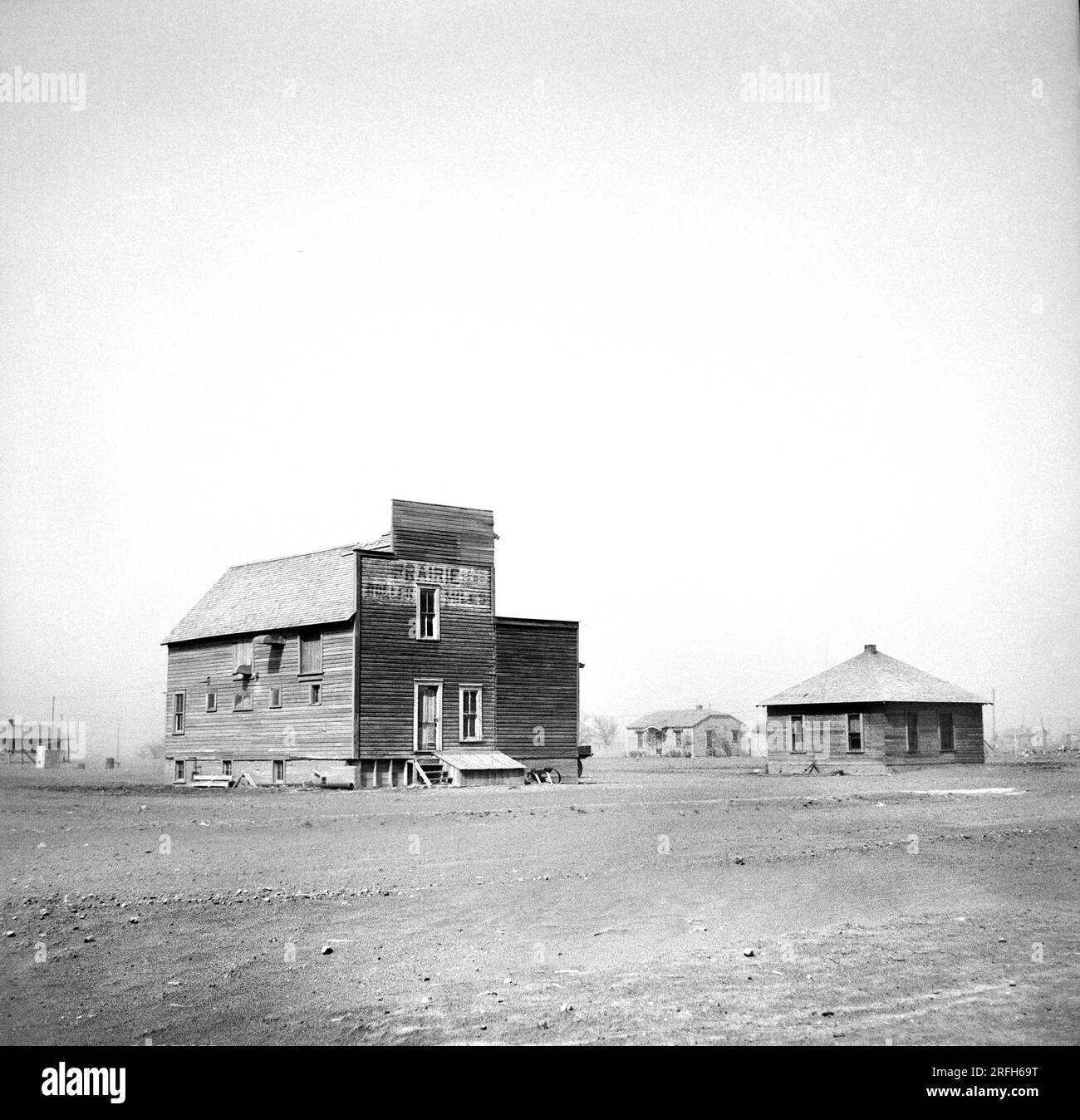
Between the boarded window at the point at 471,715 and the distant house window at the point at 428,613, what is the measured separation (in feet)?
5.51

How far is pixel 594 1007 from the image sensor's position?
7617 millimetres

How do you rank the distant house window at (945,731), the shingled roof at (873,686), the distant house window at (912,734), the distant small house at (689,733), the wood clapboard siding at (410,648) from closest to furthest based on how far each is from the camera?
1. the wood clapboard siding at (410,648)
2. the distant house window at (912,734)
3. the shingled roof at (873,686)
4. the distant house window at (945,731)
5. the distant small house at (689,733)

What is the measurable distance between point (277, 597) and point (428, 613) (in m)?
→ 4.67

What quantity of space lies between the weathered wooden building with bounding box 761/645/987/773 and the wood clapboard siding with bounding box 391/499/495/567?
13048 millimetres

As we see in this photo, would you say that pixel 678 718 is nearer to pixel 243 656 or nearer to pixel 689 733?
pixel 689 733

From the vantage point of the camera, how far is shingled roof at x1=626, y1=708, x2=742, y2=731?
3241 inches

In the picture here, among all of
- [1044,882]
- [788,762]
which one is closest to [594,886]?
[1044,882]

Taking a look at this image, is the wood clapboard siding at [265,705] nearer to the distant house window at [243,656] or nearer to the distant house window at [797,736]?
the distant house window at [243,656]

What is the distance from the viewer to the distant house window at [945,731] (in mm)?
39062

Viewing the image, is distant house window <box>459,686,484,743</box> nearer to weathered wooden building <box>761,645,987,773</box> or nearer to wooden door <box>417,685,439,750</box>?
wooden door <box>417,685,439,750</box>

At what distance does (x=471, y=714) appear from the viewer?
3069 centimetres

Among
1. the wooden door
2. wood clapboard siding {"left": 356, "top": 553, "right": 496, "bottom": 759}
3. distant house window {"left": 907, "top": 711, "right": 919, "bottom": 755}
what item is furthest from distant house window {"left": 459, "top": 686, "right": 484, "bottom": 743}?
distant house window {"left": 907, "top": 711, "right": 919, "bottom": 755}

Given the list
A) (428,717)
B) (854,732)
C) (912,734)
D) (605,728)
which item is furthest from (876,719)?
(605,728)

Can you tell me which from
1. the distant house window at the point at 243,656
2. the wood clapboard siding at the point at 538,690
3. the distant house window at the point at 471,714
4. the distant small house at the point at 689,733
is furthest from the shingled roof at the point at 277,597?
the distant small house at the point at 689,733
